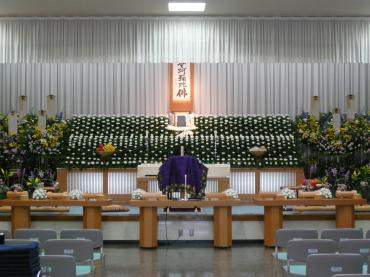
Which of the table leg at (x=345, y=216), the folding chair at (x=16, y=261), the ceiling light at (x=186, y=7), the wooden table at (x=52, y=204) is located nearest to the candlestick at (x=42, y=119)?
the ceiling light at (x=186, y=7)

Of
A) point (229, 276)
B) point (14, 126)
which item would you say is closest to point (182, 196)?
point (229, 276)

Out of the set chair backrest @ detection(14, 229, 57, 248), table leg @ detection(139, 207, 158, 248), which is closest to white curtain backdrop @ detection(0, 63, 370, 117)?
table leg @ detection(139, 207, 158, 248)

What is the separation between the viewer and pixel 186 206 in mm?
13352

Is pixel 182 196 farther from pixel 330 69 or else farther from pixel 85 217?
pixel 330 69

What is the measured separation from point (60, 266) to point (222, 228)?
6.52 m

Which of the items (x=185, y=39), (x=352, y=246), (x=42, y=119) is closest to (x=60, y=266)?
(x=352, y=246)

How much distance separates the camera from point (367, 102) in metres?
22.9

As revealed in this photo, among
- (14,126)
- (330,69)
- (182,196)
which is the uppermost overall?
(330,69)

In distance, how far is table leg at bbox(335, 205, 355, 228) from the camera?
13539 mm

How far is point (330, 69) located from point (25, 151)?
389 inches

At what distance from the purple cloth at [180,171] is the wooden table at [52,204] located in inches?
65.6

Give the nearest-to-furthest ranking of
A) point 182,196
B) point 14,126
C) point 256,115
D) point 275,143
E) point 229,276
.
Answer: point 229,276
point 182,196
point 14,126
point 275,143
point 256,115

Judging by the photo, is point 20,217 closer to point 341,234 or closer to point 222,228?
point 222,228

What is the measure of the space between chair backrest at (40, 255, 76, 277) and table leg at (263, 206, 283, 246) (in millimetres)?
6867
